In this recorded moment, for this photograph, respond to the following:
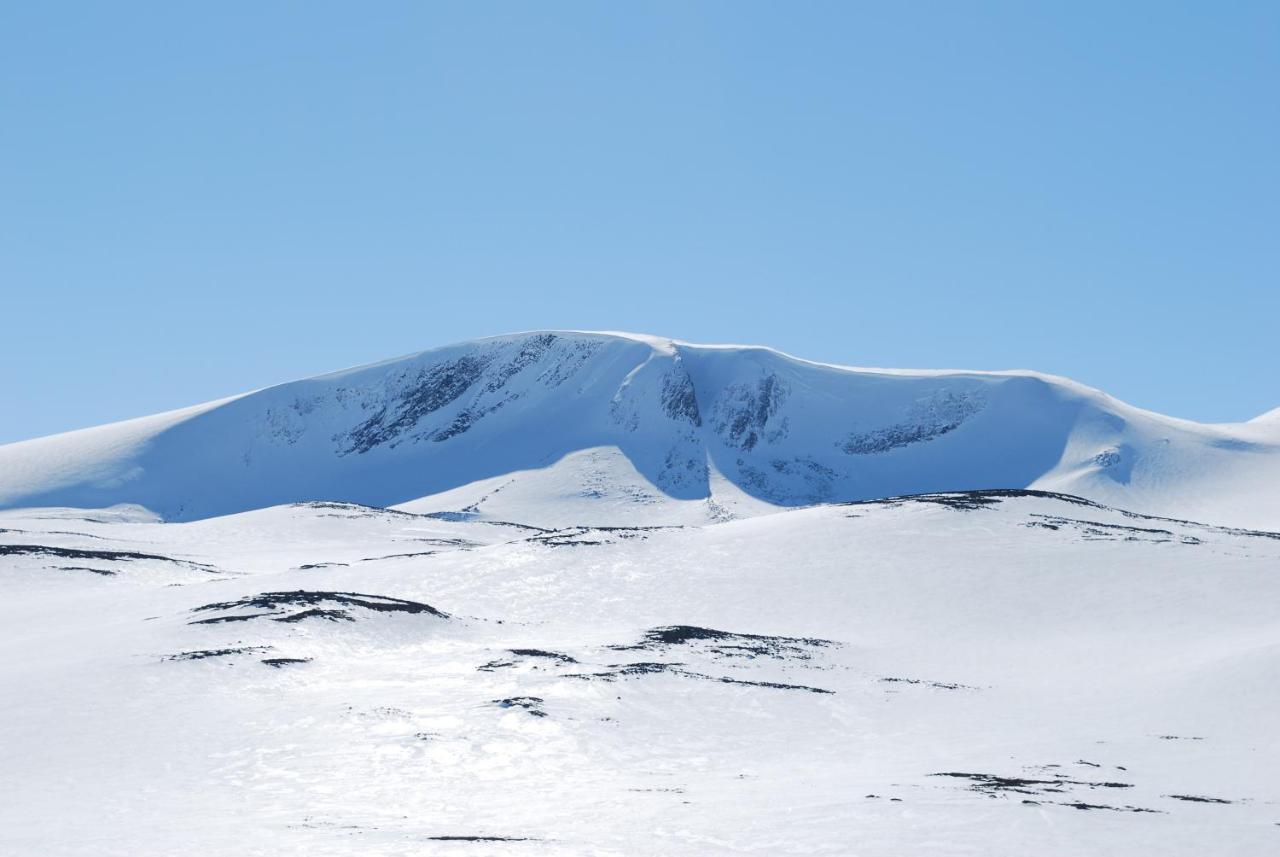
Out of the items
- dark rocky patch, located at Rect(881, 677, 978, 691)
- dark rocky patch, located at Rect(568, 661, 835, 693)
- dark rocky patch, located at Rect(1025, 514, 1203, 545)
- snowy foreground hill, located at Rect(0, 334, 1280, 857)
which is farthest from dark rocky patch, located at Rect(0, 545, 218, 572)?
dark rocky patch, located at Rect(1025, 514, 1203, 545)

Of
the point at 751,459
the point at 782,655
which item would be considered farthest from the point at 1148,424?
the point at 782,655

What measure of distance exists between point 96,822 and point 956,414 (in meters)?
151

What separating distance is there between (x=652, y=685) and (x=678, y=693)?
82cm

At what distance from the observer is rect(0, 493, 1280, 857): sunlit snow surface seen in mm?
17875

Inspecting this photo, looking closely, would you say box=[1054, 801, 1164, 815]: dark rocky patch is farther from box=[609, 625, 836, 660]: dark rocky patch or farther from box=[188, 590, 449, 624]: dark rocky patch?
box=[188, 590, 449, 624]: dark rocky patch

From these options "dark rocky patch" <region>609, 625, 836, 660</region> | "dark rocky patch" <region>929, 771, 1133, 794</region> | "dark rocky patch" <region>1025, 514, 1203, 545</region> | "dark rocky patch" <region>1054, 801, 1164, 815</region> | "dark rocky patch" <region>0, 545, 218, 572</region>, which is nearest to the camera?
"dark rocky patch" <region>1054, 801, 1164, 815</region>

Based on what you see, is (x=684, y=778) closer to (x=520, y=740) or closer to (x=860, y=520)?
(x=520, y=740)

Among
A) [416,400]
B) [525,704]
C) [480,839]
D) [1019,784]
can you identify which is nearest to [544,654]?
[525,704]

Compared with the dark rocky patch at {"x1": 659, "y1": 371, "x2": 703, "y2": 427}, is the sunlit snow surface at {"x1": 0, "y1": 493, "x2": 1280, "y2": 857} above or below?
below

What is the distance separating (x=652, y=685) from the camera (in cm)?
3045

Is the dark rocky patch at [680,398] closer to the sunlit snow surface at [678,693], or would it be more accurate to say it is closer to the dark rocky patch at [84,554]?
the sunlit snow surface at [678,693]

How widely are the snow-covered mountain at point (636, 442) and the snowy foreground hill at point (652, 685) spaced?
54.3 m

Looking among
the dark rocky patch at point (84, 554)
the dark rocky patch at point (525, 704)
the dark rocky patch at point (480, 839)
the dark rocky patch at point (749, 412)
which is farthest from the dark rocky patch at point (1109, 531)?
the dark rocky patch at point (749, 412)

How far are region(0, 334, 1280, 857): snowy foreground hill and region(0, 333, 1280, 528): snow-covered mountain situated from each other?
5428cm
